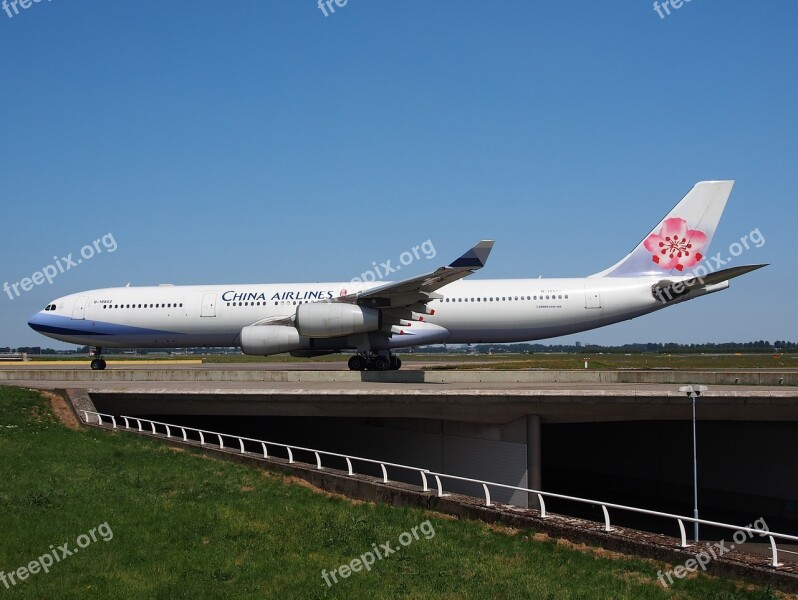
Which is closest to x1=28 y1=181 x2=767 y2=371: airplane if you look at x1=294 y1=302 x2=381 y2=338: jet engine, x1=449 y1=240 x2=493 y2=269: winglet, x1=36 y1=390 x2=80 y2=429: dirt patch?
x1=294 y1=302 x2=381 y2=338: jet engine

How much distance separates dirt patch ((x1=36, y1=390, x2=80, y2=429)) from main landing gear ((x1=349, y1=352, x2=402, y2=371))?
11735 millimetres

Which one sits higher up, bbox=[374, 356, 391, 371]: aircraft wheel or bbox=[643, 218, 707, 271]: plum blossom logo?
bbox=[643, 218, 707, 271]: plum blossom logo

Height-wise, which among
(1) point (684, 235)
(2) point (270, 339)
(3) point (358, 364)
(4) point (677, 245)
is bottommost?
(3) point (358, 364)

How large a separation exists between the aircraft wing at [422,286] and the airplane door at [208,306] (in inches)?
281

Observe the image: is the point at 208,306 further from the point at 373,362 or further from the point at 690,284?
the point at 690,284

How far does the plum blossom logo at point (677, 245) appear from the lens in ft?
110

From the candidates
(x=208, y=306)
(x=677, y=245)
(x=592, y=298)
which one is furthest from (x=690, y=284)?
(x=208, y=306)

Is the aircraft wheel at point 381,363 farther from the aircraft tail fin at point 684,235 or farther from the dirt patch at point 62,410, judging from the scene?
the dirt patch at point 62,410

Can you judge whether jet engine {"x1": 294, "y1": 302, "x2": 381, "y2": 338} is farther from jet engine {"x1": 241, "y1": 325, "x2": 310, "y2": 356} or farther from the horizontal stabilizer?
the horizontal stabilizer

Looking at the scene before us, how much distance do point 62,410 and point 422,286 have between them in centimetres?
1300

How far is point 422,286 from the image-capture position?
28.8 meters

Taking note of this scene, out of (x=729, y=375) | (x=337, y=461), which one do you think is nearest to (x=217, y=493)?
(x=337, y=461)

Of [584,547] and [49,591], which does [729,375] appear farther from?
[49,591]

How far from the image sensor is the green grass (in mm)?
9516
